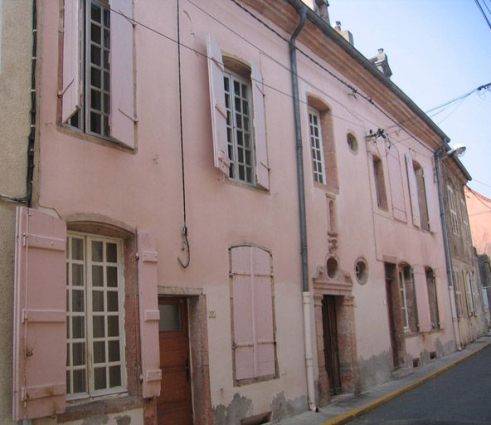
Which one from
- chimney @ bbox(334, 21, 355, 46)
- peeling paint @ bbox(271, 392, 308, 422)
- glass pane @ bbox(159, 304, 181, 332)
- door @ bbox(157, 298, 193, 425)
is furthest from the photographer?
chimney @ bbox(334, 21, 355, 46)

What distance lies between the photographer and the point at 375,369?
11.8 metres

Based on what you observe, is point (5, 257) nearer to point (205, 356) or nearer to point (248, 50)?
point (205, 356)

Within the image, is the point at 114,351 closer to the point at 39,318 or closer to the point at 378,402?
the point at 39,318

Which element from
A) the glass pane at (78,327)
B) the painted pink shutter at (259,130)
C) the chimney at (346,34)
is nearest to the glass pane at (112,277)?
the glass pane at (78,327)

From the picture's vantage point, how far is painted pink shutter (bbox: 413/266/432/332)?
1475 cm

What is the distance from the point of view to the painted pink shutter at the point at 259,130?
898 centimetres

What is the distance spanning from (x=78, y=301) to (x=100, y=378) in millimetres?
850

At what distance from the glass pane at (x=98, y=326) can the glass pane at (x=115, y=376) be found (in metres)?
0.38

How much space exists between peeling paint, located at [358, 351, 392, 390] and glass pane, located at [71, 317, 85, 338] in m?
6.57

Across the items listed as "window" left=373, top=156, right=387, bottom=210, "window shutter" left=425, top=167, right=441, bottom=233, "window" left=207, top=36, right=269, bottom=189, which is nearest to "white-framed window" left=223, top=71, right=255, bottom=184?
"window" left=207, top=36, right=269, bottom=189

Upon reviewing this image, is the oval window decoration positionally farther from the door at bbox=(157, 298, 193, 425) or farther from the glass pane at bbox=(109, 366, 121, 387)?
the glass pane at bbox=(109, 366, 121, 387)

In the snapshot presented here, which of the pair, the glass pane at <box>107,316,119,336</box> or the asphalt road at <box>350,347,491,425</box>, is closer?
the glass pane at <box>107,316,119,336</box>

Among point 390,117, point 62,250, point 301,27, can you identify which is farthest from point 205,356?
point 390,117

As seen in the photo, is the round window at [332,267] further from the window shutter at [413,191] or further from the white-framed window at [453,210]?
the white-framed window at [453,210]
